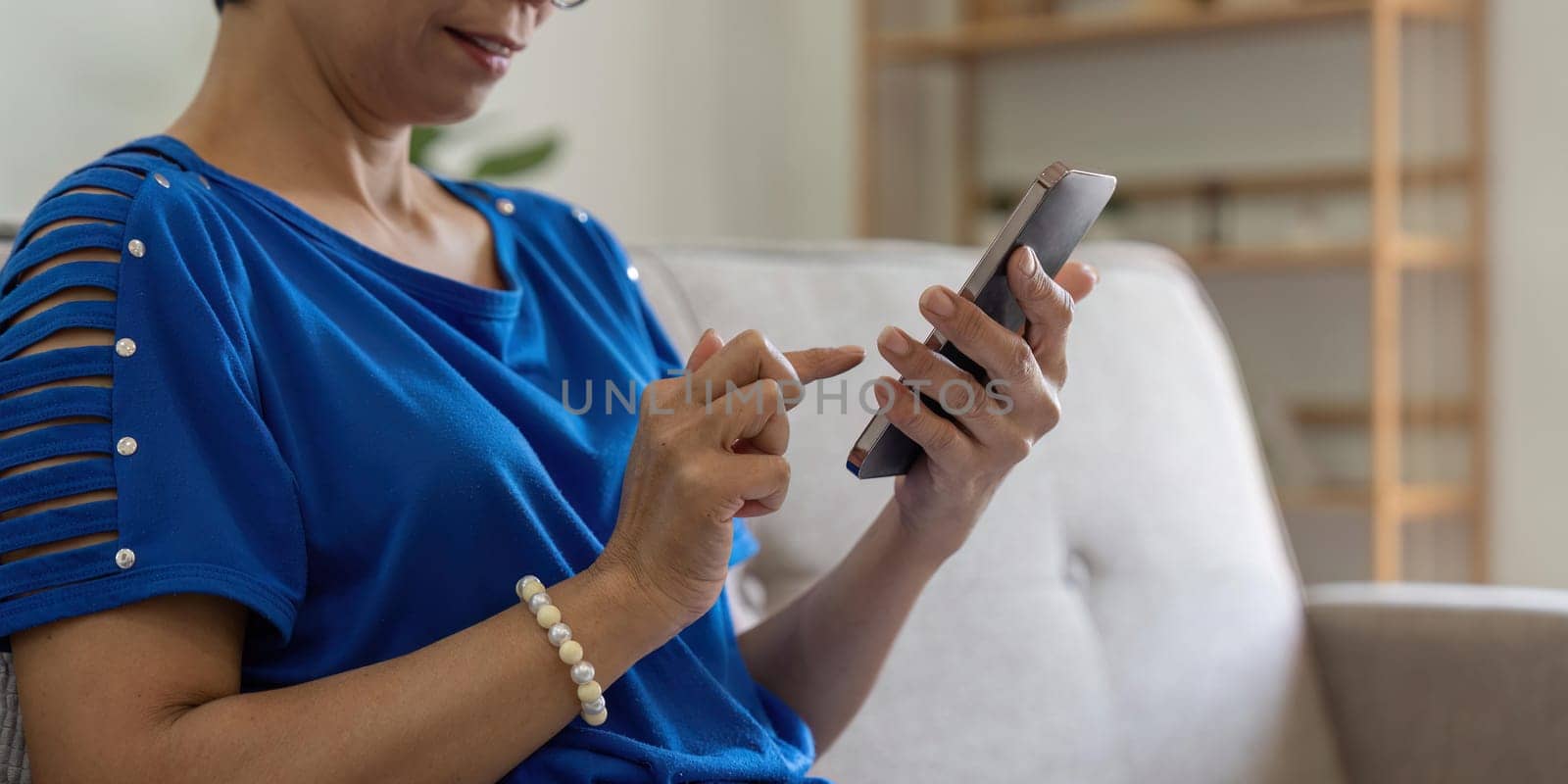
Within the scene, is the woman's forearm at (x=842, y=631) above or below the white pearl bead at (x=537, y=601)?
below

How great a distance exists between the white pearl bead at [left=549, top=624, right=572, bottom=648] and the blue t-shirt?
8 centimetres

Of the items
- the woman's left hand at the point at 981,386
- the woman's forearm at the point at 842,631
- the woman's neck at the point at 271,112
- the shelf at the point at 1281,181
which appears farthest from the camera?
the shelf at the point at 1281,181

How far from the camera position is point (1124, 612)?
4.30 ft

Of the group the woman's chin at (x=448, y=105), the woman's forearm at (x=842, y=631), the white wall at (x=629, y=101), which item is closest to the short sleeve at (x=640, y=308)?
the woman's forearm at (x=842, y=631)

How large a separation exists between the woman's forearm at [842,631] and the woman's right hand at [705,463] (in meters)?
0.24

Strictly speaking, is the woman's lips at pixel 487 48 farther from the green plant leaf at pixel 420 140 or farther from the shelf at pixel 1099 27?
the shelf at pixel 1099 27

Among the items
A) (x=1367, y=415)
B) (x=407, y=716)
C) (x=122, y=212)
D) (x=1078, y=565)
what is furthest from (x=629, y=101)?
(x=407, y=716)

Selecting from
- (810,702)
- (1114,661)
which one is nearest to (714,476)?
(810,702)

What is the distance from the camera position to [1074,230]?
0.81 meters

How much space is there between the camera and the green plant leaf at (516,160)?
2207 mm

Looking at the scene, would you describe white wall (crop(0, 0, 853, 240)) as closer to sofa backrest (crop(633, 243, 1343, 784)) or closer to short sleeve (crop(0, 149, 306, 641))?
sofa backrest (crop(633, 243, 1343, 784))

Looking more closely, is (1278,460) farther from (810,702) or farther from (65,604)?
(65,604)

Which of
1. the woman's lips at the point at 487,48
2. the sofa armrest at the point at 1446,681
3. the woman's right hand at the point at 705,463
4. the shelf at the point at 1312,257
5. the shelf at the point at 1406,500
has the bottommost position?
the shelf at the point at 1406,500

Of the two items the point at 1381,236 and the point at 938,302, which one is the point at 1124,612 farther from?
the point at 1381,236
